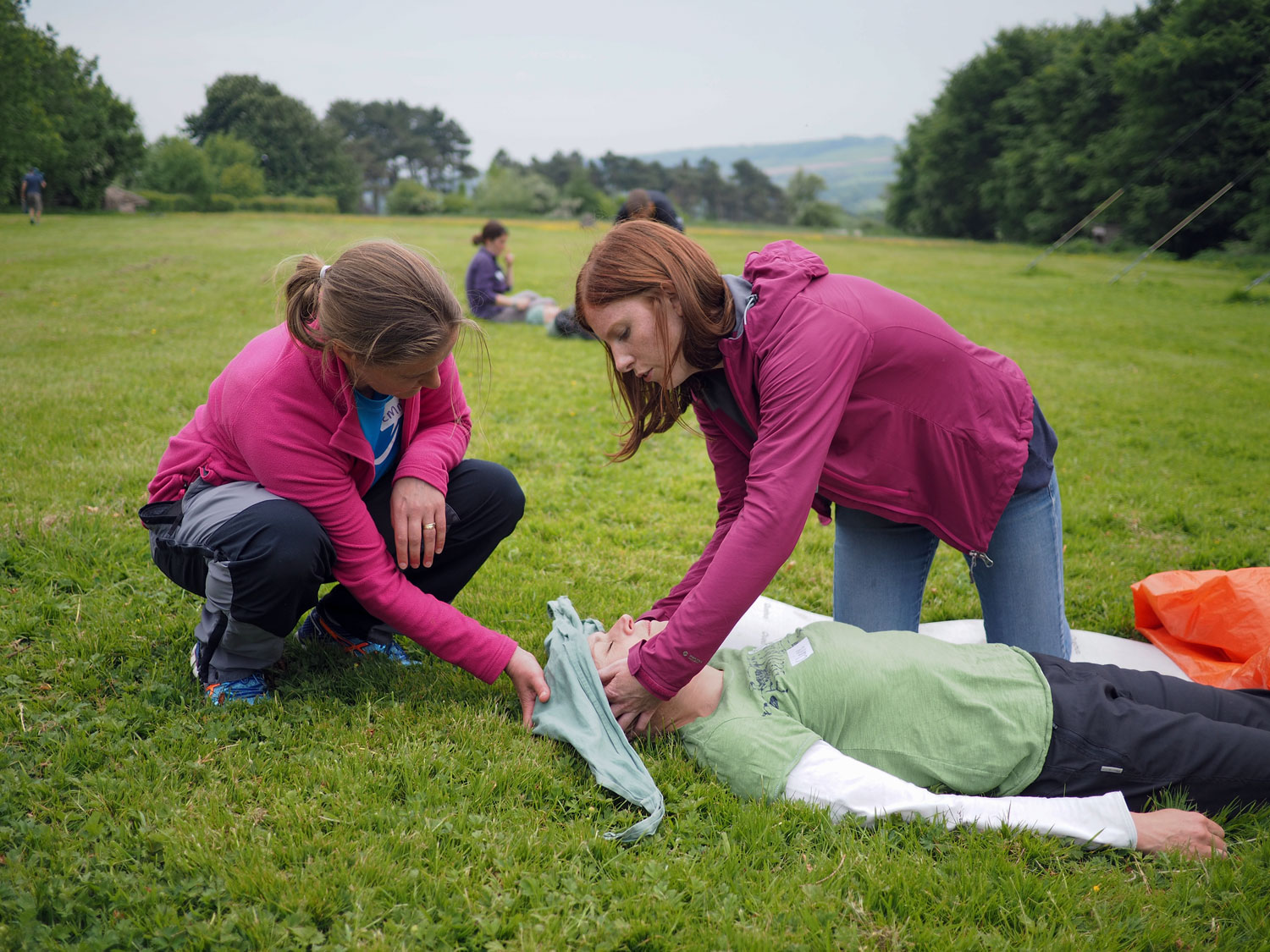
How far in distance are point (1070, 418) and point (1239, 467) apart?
5.09ft

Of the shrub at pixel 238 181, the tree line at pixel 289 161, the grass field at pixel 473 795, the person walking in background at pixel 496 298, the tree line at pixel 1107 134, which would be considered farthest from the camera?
the shrub at pixel 238 181

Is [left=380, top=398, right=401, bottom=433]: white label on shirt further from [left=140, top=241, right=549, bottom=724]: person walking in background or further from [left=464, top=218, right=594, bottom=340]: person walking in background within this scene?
[left=464, top=218, right=594, bottom=340]: person walking in background

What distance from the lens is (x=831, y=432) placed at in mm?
2254

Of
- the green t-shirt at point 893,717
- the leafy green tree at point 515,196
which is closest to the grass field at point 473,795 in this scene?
the green t-shirt at point 893,717

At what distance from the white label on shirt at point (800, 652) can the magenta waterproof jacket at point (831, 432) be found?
0.42m

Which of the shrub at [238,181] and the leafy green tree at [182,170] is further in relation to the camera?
the shrub at [238,181]

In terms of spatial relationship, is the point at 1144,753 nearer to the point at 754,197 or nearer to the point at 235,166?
the point at 235,166

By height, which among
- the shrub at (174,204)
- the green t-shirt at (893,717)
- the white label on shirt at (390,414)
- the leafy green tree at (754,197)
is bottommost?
the green t-shirt at (893,717)

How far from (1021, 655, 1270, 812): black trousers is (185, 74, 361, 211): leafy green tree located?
7396 centimetres

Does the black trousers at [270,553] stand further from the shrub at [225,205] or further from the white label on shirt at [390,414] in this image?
the shrub at [225,205]

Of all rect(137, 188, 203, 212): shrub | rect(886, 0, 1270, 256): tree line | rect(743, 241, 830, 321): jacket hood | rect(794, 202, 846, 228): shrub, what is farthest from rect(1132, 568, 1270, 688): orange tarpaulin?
rect(794, 202, 846, 228): shrub

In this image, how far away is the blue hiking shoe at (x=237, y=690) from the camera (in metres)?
2.83

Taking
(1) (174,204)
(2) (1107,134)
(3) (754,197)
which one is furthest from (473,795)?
(3) (754,197)

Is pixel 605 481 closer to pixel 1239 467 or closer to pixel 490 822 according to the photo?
pixel 490 822
